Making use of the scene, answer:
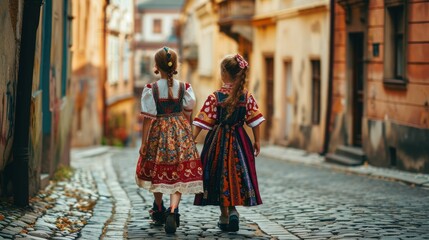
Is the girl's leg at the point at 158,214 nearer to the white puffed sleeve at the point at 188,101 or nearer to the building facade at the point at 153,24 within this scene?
the white puffed sleeve at the point at 188,101

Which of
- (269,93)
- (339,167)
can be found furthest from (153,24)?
(339,167)

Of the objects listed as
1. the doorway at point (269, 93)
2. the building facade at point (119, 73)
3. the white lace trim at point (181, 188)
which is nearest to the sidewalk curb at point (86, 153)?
the doorway at point (269, 93)

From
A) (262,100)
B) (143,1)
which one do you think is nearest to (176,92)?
(262,100)

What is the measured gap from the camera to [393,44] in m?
18.7

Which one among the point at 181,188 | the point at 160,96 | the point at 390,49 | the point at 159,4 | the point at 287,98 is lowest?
the point at 181,188

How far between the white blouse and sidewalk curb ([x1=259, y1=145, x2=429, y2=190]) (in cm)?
601

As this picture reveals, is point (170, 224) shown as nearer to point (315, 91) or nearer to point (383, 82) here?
point (383, 82)

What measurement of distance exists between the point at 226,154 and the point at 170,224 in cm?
85

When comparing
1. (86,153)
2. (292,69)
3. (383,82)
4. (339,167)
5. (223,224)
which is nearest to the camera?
(223,224)

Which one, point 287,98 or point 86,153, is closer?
point 86,153

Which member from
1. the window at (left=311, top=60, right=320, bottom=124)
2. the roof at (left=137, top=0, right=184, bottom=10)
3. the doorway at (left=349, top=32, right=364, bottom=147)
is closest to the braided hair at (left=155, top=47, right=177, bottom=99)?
the doorway at (left=349, top=32, right=364, bottom=147)

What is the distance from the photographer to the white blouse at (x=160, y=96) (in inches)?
366

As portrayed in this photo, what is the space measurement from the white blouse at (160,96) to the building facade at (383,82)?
25.4 feet

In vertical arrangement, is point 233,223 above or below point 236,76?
below
